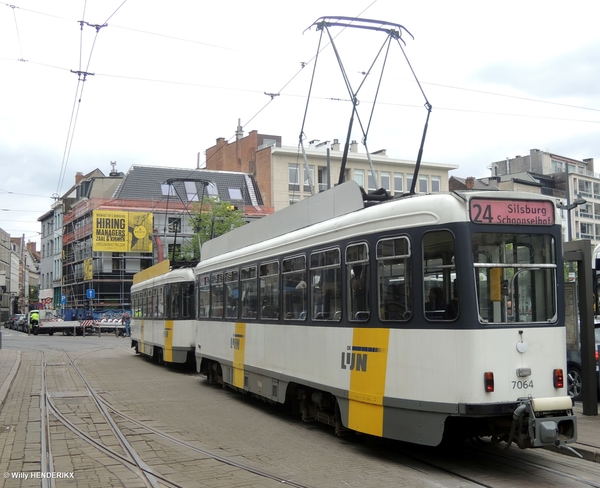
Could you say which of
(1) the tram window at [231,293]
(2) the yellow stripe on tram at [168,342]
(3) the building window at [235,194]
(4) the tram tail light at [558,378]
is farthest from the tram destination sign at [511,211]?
(3) the building window at [235,194]

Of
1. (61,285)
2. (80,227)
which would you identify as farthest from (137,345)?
(61,285)

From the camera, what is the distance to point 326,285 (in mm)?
9664

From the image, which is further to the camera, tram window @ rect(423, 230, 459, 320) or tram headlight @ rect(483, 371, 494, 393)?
tram window @ rect(423, 230, 459, 320)

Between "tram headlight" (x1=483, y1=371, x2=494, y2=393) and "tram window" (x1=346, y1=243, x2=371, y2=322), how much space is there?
165 cm

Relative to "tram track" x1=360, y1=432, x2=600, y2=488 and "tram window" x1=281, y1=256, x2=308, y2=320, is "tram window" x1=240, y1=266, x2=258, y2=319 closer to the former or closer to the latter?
"tram window" x1=281, y1=256, x2=308, y2=320

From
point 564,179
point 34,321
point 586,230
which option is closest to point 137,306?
point 34,321

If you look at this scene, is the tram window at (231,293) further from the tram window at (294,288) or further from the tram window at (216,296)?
the tram window at (294,288)

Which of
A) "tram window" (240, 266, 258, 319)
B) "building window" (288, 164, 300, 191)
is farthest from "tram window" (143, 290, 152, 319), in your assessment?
"building window" (288, 164, 300, 191)

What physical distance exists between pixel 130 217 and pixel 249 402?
4361 centimetres

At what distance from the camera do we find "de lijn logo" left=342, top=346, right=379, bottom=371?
8.53 metres

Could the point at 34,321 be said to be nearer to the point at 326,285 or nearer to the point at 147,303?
the point at 147,303

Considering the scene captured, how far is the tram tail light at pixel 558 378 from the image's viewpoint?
7633 mm

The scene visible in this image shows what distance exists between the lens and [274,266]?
38.4ft

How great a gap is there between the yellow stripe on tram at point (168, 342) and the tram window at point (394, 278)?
1333 centimetres
